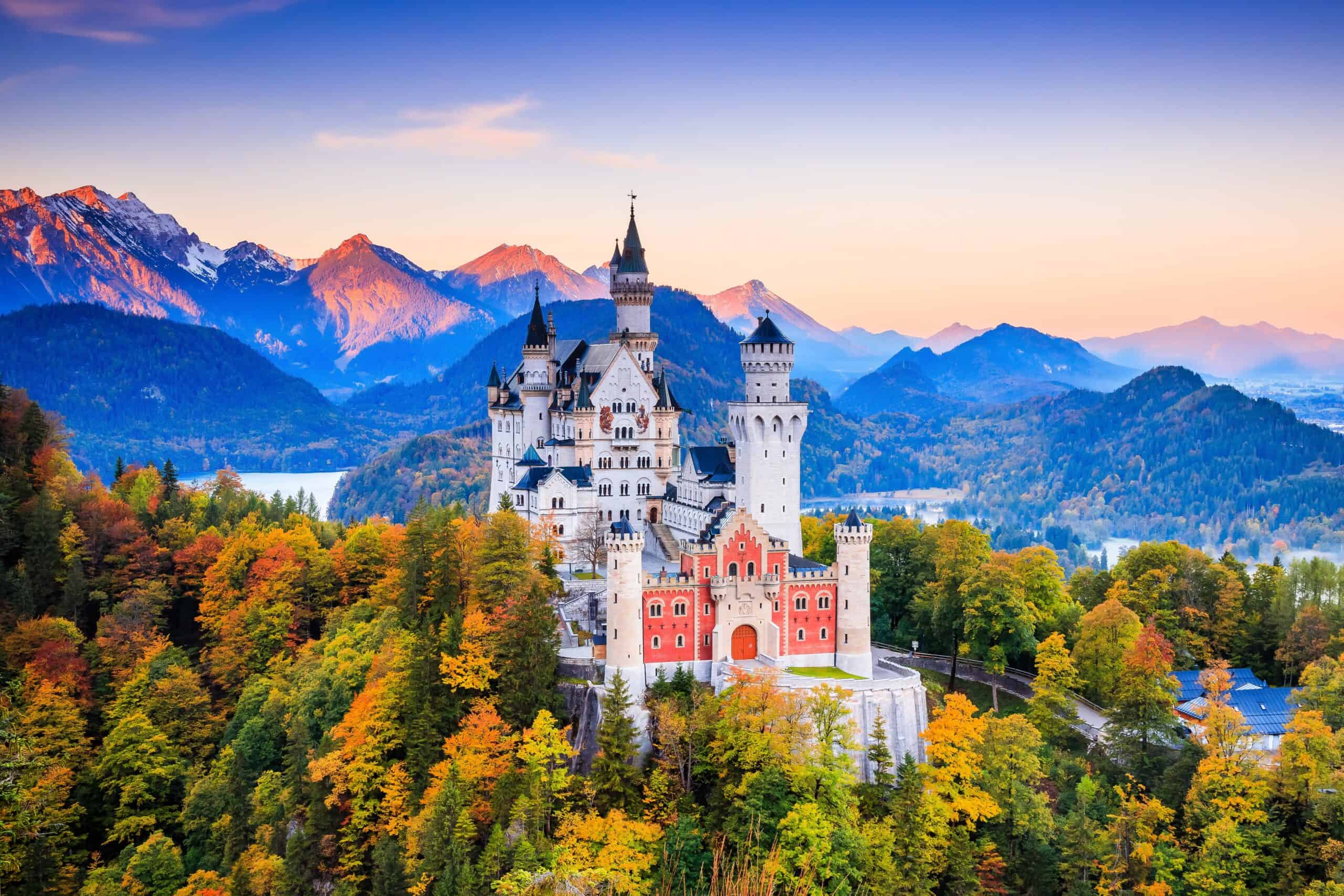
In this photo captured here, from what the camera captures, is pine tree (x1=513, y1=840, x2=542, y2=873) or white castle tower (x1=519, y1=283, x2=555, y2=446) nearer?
pine tree (x1=513, y1=840, x2=542, y2=873)

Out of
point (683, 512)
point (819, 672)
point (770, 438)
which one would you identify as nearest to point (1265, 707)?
point (819, 672)

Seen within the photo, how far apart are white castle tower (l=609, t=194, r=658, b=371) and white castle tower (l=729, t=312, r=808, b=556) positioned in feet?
58.5

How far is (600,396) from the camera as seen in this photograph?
243ft

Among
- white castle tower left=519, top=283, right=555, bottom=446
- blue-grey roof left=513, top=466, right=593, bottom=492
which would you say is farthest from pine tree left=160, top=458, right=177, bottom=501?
blue-grey roof left=513, top=466, right=593, bottom=492

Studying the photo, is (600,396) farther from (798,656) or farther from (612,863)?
(612,863)

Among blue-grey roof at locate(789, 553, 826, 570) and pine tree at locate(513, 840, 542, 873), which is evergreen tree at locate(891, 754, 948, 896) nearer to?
blue-grey roof at locate(789, 553, 826, 570)

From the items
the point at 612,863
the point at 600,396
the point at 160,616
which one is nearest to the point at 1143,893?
the point at 612,863

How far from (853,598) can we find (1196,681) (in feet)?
64.1

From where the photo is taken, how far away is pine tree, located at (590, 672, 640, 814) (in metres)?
45.8

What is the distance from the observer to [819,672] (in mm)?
52125

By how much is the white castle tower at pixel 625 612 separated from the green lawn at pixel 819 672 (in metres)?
6.95

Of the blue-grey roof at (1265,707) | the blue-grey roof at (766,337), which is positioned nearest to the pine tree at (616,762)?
the blue-grey roof at (766,337)

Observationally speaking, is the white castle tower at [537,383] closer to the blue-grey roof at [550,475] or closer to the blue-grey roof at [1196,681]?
the blue-grey roof at [550,475]

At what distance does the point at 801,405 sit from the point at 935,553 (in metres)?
13.8
